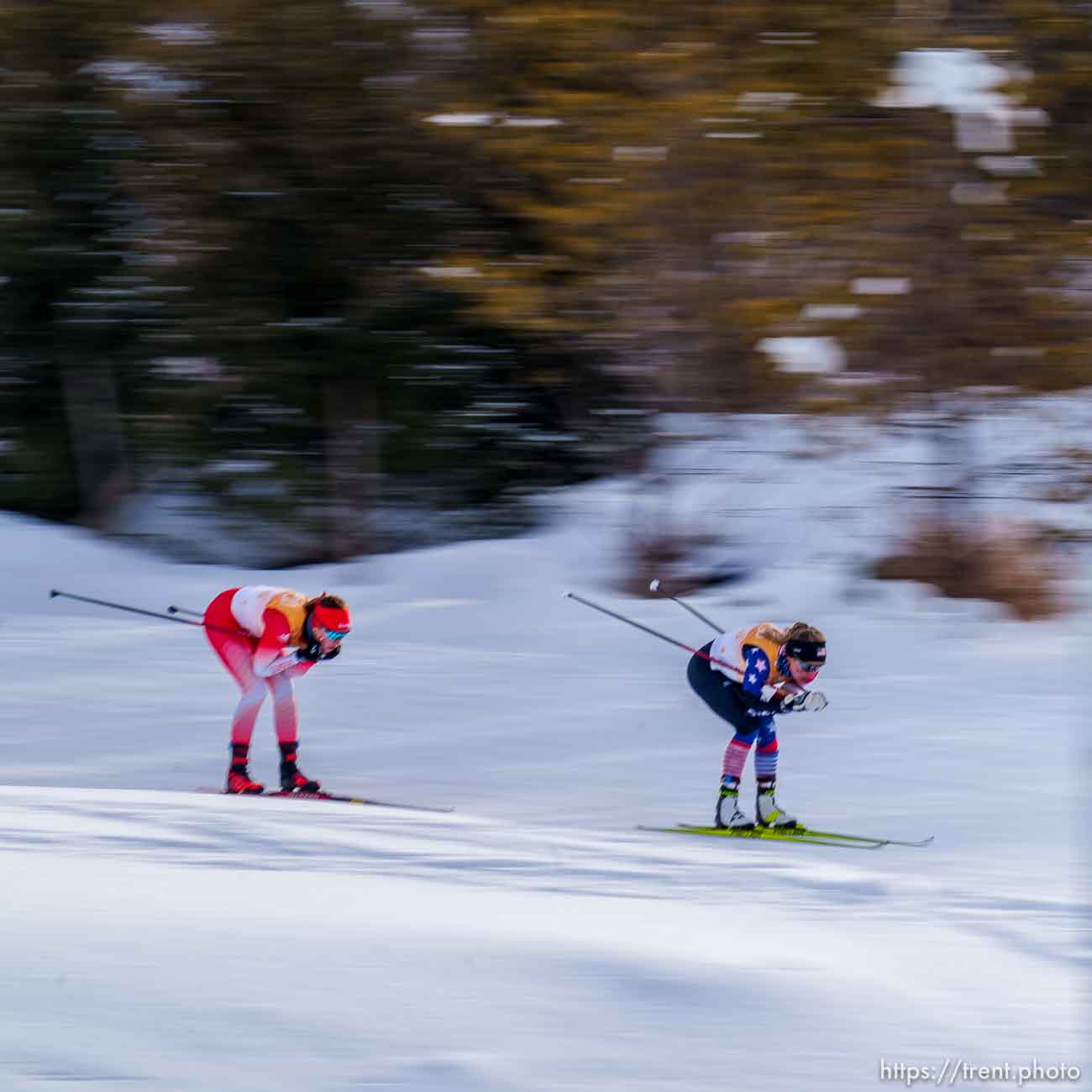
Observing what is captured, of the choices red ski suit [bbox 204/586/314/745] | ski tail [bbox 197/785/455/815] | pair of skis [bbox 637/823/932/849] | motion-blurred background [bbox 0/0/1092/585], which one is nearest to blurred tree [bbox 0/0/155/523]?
motion-blurred background [bbox 0/0/1092/585]

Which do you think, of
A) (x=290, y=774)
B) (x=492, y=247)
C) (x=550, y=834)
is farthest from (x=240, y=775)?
(x=492, y=247)

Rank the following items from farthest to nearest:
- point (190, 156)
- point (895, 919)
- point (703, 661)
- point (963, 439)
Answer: point (190, 156) → point (963, 439) → point (703, 661) → point (895, 919)

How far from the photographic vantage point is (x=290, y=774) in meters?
7.49

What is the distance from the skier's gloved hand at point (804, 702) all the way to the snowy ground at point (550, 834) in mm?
583

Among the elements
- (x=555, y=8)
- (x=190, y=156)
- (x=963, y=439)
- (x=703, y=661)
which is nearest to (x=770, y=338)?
(x=963, y=439)

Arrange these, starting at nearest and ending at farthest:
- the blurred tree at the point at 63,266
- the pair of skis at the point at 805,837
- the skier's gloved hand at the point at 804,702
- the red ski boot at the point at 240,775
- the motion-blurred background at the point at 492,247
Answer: the skier's gloved hand at the point at 804,702, the pair of skis at the point at 805,837, the red ski boot at the point at 240,775, the motion-blurred background at the point at 492,247, the blurred tree at the point at 63,266

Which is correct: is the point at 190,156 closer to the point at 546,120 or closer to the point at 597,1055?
the point at 546,120

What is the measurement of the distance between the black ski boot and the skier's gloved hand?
219 cm

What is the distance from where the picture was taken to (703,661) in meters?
7.47

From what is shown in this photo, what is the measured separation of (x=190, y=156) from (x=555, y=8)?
3643 mm

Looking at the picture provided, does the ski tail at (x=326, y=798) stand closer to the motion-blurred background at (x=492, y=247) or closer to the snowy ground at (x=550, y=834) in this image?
the snowy ground at (x=550, y=834)
